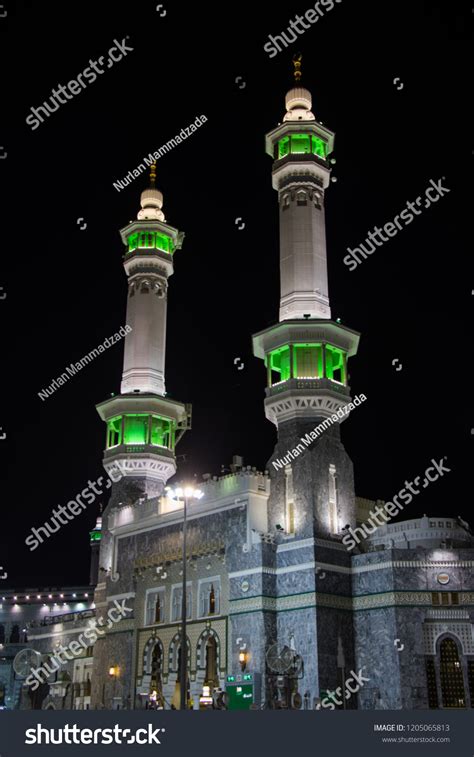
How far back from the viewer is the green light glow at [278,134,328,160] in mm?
51406

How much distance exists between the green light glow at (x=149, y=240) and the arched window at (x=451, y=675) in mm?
33762

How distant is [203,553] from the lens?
44.2m

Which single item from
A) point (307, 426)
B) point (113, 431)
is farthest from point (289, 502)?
point (113, 431)

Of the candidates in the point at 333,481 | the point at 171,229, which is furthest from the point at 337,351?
the point at 171,229

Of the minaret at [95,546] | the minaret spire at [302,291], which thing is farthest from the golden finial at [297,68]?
the minaret at [95,546]

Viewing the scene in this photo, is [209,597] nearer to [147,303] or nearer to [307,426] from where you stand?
[307,426]

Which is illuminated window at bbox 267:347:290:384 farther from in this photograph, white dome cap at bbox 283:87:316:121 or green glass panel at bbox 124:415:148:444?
white dome cap at bbox 283:87:316:121

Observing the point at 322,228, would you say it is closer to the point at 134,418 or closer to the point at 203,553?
the point at 134,418

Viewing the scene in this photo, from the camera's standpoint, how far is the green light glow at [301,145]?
51.4 meters

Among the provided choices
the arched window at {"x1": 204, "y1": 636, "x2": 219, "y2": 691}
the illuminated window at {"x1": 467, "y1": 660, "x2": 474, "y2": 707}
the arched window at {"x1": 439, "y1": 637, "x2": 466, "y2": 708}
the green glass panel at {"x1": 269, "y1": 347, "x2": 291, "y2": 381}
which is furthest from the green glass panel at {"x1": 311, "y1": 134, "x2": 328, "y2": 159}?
the illuminated window at {"x1": 467, "y1": 660, "x2": 474, "y2": 707}

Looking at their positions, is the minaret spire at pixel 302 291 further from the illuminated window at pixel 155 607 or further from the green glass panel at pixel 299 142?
the illuminated window at pixel 155 607

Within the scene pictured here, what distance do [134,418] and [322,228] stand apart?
17012 mm

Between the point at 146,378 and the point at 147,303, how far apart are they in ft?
18.8

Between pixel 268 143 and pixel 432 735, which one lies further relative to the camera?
pixel 268 143
